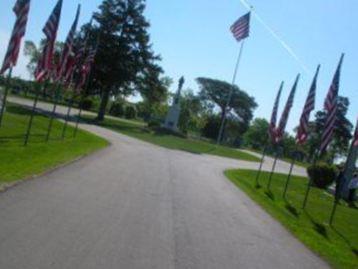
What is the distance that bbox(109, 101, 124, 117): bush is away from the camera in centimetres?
9156

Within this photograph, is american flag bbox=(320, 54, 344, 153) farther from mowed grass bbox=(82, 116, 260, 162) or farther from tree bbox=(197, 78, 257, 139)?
tree bbox=(197, 78, 257, 139)

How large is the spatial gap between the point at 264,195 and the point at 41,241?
1470cm

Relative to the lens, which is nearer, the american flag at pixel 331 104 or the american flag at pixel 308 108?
the american flag at pixel 331 104

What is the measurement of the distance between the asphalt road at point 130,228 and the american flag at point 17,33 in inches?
146

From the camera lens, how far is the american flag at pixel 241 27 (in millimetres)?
42719

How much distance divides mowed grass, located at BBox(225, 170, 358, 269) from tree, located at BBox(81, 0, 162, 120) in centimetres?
3554

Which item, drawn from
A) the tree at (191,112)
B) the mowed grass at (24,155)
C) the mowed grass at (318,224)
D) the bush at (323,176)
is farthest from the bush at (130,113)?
the mowed grass at (318,224)

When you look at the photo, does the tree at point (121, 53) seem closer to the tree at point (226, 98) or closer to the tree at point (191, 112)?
the tree at point (191, 112)

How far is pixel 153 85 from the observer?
60750 millimetres

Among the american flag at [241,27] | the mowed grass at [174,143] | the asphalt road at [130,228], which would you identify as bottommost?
the mowed grass at [174,143]

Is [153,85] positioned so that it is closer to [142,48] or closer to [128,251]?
[142,48]

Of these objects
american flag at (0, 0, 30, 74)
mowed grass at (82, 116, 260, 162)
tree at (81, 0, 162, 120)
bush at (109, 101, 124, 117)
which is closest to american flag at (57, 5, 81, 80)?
american flag at (0, 0, 30, 74)

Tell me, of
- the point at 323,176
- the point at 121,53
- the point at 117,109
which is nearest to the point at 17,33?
the point at 323,176

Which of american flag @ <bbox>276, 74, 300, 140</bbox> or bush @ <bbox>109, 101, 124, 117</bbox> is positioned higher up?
american flag @ <bbox>276, 74, 300, 140</bbox>
